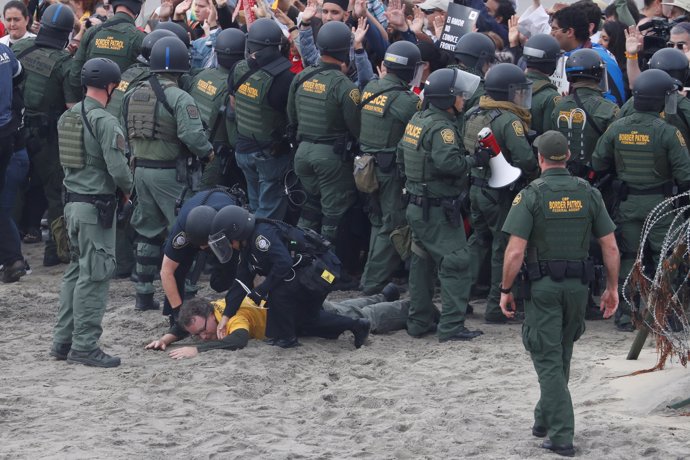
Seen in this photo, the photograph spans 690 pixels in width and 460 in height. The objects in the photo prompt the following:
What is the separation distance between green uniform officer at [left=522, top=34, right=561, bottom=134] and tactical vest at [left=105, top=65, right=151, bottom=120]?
10.8 ft

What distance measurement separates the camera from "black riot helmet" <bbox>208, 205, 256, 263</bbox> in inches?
373

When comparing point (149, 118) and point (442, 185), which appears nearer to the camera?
point (442, 185)

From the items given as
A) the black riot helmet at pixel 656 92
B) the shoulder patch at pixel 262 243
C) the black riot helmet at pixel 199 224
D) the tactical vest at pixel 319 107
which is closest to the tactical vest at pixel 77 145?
the black riot helmet at pixel 199 224

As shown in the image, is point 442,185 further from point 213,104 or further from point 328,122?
point 213,104

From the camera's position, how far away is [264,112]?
11.8 metres

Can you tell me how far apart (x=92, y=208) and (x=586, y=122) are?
Result: 13.2 ft

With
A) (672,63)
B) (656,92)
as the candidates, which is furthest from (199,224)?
(672,63)

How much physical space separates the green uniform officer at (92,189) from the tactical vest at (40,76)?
312cm

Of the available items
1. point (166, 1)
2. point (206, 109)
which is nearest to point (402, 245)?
point (206, 109)

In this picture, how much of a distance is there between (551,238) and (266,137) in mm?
4622

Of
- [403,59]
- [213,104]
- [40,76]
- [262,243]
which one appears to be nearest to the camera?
[262,243]

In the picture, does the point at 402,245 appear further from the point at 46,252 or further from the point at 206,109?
the point at 46,252

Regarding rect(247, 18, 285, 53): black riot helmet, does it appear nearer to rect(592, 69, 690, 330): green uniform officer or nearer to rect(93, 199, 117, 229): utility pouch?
rect(93, 199, 117, 229): utility pouch

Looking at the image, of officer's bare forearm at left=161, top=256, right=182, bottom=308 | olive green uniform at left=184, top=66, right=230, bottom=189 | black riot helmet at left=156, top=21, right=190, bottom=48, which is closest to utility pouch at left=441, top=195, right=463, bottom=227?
officer's bare forearm at left=161, top=256, right=182, bottom=308
